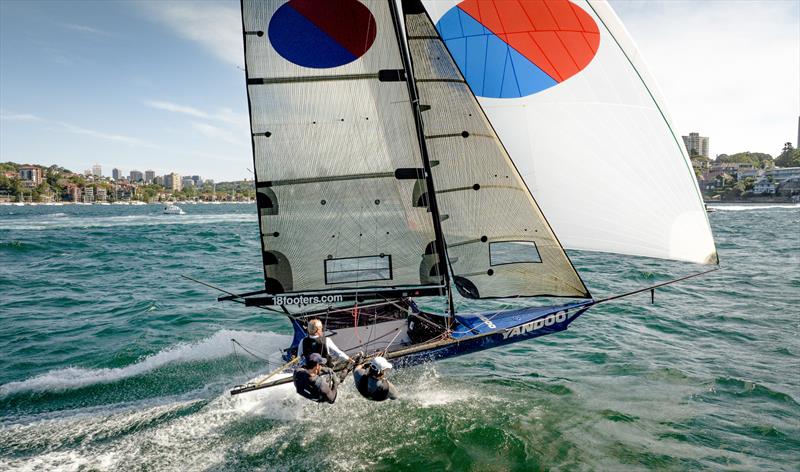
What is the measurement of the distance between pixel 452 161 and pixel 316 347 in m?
3.94

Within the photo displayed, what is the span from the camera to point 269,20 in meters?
8.13

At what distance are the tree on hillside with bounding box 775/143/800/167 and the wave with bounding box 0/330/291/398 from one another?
18226 centimetres

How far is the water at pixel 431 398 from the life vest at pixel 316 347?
4.03 ft

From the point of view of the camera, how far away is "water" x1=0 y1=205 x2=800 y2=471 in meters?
6.66

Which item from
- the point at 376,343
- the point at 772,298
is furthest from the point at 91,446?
the point at 772,298

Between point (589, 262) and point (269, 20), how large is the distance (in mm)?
17901

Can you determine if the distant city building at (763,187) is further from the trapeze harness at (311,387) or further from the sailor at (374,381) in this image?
the trapeze harness at (311,387)

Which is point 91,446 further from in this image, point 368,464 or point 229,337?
point 229,337

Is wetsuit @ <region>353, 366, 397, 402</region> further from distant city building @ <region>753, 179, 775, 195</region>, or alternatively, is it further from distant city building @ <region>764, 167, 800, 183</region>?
distant city building @ <region>764, 167, 800, 183</region>

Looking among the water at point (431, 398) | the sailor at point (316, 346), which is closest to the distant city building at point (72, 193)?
the water at point (431, 398)

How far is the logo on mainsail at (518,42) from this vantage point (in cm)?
860

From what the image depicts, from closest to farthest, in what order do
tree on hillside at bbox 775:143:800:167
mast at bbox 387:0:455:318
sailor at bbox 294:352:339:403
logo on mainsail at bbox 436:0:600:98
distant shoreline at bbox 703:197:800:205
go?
1. sailor at bbox 294:352:339:403
2. mast at bbox 387:0:455:318
3. logo on mainsail at bbox 436:0:600:98
4. distant shoreline at bbox 703:197:800:205
5. tree on hillside at bbox 775:143:800:167

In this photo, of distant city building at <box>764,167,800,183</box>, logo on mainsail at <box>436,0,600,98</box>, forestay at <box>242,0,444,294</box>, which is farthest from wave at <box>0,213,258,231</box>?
distant city building at <box>764,167,800,183</box>

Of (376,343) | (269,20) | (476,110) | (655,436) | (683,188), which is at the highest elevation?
(269,20)
